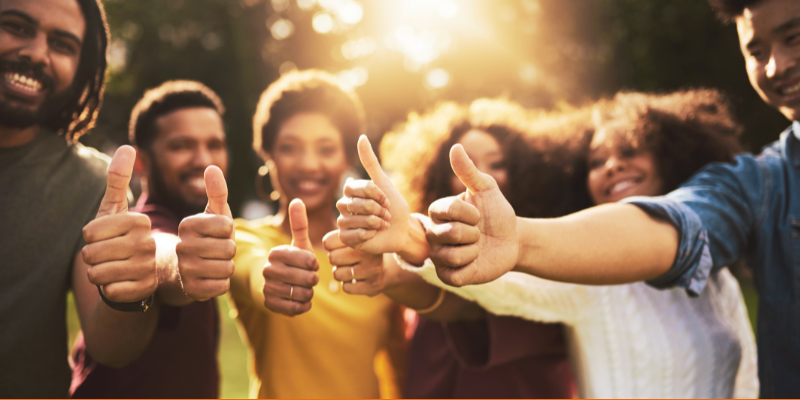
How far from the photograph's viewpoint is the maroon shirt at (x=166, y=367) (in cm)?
231

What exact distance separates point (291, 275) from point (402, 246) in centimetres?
40

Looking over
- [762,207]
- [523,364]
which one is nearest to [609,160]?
[762,207]

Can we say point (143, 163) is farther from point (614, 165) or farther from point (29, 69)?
point (614, 165)

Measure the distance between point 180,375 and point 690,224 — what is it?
2.33 m

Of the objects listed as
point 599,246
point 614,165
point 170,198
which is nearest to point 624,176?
point 614,165

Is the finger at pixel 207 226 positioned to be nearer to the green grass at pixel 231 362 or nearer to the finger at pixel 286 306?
the finger at pixel 286 306

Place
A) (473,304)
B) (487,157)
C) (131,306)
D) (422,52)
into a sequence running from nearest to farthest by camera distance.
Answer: (131,306), (473,304), (487,157), (422,52)

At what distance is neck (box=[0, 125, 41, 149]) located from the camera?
207 centimetres

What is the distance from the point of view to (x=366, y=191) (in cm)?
148

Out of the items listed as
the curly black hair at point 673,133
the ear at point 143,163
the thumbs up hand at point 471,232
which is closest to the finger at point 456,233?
the thumbs up hand at point 471,232

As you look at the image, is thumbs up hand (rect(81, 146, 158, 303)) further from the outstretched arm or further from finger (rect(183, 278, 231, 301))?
the outstretched arm

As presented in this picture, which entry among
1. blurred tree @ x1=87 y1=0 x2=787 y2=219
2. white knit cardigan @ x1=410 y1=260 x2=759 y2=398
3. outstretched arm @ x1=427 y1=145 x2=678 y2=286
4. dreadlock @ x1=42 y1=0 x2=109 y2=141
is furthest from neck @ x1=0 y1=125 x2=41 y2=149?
blurred tree @ x1=87 y1=0 x2=787 y2=219

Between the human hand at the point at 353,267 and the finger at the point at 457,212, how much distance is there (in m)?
0.38

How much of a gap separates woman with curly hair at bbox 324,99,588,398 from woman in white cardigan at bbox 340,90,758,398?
0.45 feet
